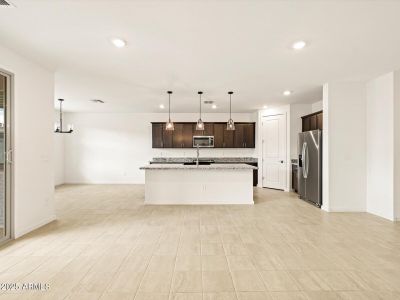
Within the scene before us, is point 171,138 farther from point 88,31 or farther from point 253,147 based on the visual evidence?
point 88,31

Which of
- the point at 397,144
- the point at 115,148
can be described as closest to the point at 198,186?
the point at 397,144

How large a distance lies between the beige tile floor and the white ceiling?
103 inches

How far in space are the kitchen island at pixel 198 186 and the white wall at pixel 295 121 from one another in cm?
231

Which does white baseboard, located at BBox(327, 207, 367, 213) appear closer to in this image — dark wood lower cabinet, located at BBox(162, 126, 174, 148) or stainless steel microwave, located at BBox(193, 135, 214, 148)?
stainless steel microwave, located at BBox(193, 135, 214, 148)

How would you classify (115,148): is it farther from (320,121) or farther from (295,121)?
(320,121)

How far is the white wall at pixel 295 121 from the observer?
6.96 m

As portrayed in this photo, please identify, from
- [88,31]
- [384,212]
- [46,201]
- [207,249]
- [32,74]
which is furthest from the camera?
[384,212]

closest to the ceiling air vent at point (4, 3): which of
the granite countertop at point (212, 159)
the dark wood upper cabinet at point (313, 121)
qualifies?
A: the dark wood upper cabinet at point (313, 121)

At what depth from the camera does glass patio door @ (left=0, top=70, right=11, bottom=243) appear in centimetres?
319

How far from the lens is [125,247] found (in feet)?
9.73

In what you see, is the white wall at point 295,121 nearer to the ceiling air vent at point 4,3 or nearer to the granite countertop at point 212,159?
the granite countertop at point 212,159

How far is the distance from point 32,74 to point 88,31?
5.41 feet

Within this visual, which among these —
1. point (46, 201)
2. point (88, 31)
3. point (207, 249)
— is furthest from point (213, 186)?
point (88, 31)

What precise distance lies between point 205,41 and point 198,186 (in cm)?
338
